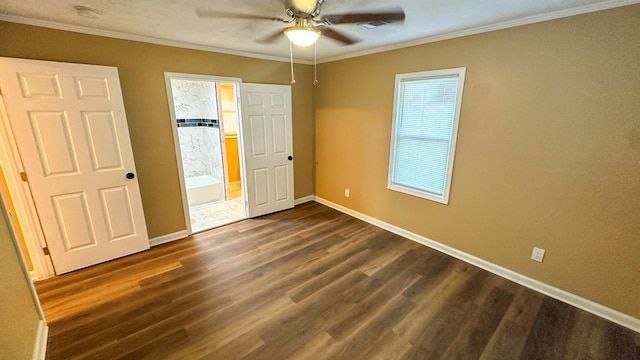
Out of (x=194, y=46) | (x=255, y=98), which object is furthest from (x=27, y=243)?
(x=255, y=98)

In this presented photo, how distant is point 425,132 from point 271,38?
2008mm

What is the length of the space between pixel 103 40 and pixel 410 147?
3426 mm

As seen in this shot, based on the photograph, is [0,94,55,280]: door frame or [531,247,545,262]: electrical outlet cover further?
[531,247,545,262]: electrical outlet cover

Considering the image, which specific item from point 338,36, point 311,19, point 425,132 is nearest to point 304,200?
point 425,132

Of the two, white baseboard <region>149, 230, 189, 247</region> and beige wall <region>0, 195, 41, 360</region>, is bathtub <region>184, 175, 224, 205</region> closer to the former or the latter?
white baseboard <region>149, 230, 189, 247</region>

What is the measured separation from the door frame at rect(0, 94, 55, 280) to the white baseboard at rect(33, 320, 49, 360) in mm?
856

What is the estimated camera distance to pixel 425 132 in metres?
2.96

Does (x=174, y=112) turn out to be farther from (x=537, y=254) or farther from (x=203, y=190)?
(x=537, y=254)

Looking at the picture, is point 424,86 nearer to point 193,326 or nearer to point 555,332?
point 555,332

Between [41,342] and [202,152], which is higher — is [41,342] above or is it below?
below

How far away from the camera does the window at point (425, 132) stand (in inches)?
106

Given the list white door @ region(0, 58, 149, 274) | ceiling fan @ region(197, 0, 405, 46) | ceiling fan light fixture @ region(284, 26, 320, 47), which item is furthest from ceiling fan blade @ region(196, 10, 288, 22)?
white door @ region(0, 58, 149, 274)

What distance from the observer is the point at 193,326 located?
196 cm

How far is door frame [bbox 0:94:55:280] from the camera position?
215 cm
